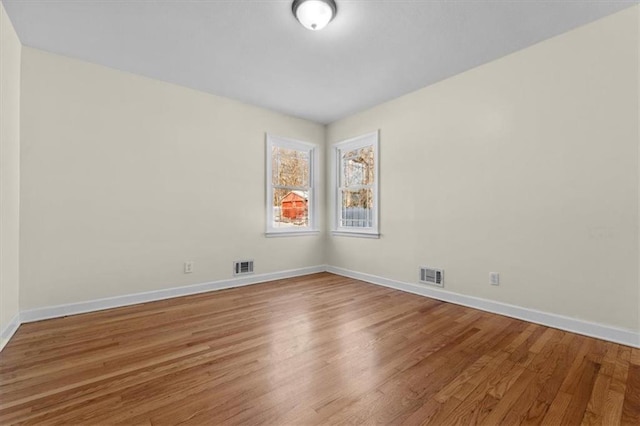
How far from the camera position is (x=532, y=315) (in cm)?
267

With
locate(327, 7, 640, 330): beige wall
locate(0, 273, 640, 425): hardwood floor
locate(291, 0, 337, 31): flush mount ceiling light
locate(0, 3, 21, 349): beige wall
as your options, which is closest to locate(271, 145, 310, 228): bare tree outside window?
locate(327, 7, 640, 330): beige wall

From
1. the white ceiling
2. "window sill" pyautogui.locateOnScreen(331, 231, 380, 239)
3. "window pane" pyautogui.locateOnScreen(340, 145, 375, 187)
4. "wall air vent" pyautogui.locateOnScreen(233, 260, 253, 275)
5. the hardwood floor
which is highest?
the white ceiling

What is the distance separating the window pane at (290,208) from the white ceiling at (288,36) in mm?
1659

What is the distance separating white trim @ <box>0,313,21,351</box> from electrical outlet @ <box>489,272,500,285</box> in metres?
4.14

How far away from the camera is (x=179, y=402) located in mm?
1515

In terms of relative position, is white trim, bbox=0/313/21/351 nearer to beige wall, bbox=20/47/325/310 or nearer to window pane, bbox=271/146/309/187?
beige wall, bbox=20/47/325/310

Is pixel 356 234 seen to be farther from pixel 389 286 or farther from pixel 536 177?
pixel 536 177

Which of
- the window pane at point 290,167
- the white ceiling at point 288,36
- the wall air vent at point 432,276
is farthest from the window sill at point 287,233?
the white ceiling at point 288,36

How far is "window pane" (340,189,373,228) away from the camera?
4.37 m

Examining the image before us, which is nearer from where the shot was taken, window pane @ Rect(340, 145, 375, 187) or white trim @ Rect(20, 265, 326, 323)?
white trim @ Rect(20, 265, 326, 323)

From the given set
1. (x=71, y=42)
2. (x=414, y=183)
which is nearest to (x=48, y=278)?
(x=71, y=42)

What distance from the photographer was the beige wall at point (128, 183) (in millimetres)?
2744

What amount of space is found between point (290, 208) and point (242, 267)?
1194 mm

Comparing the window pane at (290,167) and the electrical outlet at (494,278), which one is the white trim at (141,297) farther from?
the electrical outlet at (494,278)
